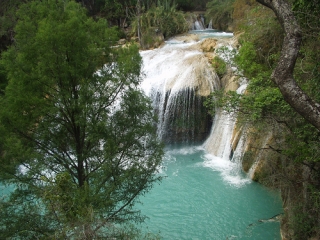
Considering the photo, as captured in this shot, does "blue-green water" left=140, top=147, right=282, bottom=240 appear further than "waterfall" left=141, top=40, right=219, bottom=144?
No

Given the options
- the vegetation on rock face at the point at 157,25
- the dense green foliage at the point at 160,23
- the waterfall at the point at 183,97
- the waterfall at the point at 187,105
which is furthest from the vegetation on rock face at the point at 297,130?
the dense green foliage at the point at 160,23

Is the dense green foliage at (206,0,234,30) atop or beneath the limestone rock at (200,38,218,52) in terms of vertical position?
atop

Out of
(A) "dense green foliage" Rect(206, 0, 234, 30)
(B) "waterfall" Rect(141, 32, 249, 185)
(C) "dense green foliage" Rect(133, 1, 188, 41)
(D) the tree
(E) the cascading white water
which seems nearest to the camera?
(D) the tree

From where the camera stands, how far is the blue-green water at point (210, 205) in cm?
802

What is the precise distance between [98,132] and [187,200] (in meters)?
4.92

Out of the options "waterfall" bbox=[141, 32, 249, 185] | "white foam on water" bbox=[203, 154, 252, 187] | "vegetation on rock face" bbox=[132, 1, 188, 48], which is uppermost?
"vegetation on rock face" bbox=[132, 1, 188, 48]

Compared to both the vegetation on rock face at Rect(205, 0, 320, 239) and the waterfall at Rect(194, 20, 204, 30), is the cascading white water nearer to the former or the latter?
the waterfall at Rect(194, 20, 204, 30)

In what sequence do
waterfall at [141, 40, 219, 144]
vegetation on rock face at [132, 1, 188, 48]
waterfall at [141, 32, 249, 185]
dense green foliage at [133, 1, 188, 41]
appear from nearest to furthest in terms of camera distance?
waterfall at [141, 32, 249, 185] → waterfall at [141, 40, 219, 144] → vegetation on rock face at [132, 1, 188, 48] → dense green foliage at [133, 1, 188, 41]

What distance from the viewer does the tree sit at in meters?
5.38

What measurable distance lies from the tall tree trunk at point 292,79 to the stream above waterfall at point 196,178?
3.27m

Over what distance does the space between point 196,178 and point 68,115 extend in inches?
239

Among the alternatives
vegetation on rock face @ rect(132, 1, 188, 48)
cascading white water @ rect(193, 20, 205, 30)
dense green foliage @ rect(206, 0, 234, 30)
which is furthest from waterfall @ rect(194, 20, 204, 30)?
vegetation on rock face @ rect(132, 1, 188, 48)

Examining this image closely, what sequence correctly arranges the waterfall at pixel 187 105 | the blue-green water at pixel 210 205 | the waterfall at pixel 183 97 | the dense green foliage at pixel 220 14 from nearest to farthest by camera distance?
1. the blue-green water at pixel 210 205
2. the waterfall at pixel 187 105
3. the waterfall at pixel 183 97
4. the dense green foliage at pixel 220 14

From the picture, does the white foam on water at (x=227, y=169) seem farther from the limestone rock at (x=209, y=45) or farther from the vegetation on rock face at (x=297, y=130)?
the limestone rock at (x=209, y=45)
